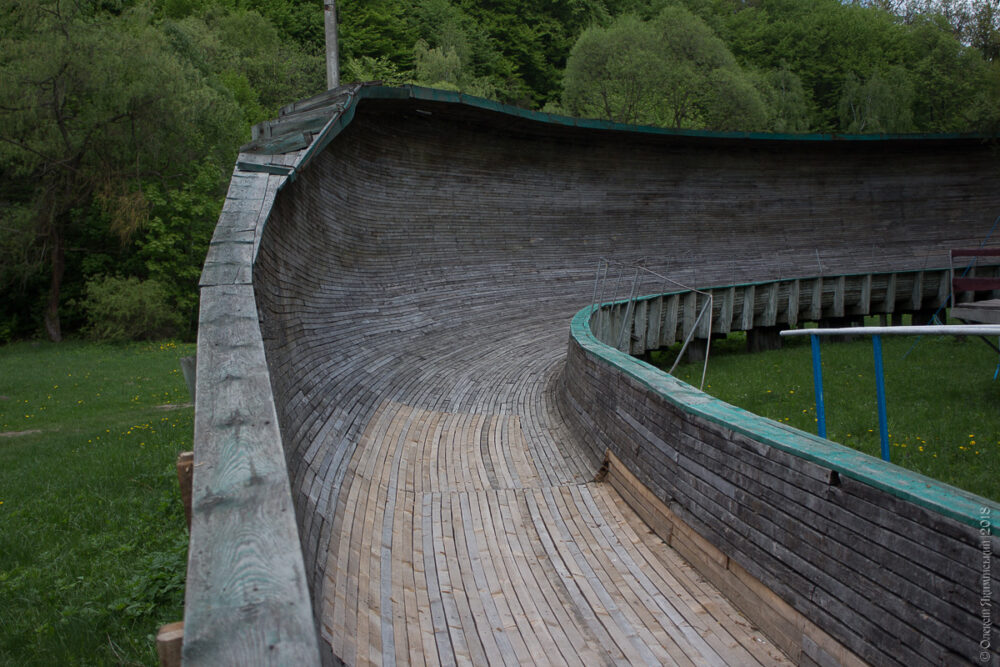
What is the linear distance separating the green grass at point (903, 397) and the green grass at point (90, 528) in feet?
19.4

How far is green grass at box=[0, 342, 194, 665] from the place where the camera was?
3.52 m

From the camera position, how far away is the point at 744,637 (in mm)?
2791

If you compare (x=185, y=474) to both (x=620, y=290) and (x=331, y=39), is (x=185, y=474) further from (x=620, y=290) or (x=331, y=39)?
(x=620, y=290)

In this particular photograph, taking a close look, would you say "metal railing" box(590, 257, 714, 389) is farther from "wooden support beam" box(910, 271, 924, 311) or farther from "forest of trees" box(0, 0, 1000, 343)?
"forest of trees" box(0, 0, 1000, 343)

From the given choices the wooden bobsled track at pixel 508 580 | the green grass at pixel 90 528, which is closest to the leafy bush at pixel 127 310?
the green grass at pixel 90 528

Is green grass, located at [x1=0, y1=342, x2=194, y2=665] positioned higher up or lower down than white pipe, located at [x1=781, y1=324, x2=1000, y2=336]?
lower down

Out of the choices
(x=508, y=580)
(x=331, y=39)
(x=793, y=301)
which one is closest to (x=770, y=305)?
(x=793, y=301)

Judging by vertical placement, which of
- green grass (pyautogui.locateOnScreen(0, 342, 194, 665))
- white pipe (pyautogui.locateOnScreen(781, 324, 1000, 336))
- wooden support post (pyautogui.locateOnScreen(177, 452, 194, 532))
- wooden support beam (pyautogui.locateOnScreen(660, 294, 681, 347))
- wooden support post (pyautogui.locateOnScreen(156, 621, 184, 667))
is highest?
white pipe (pyautogui.locateOnScreen(781, 324, 1000, 336))

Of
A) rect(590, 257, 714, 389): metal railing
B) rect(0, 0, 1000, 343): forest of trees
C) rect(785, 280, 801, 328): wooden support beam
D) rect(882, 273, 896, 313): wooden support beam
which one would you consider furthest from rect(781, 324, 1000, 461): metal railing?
rect(0, 0, 1000, 343): forest of trees

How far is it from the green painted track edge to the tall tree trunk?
20494 millimetres

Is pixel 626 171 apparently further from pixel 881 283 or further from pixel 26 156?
pixel 26 156

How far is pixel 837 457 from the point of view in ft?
8.11

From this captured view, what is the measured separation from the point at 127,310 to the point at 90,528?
578 inches

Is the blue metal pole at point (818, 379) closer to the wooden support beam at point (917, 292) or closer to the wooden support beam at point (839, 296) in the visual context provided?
the wooden support beam at point (839, 296)
